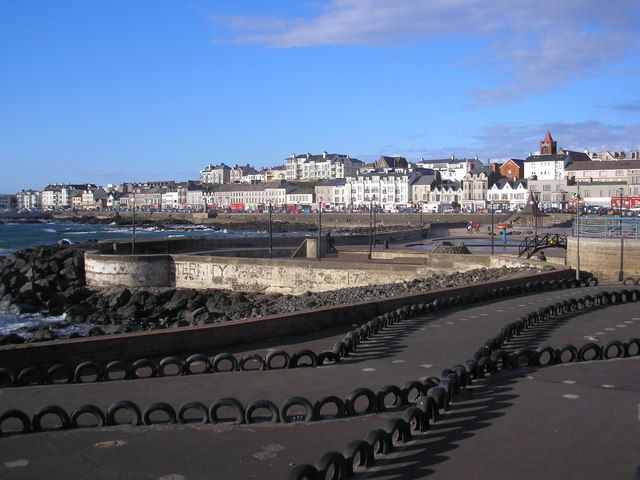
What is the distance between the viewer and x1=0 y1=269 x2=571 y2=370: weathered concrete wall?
11.2m

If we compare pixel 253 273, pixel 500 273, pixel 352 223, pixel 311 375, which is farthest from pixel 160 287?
pixel 352 223

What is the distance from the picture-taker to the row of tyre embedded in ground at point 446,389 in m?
6.54

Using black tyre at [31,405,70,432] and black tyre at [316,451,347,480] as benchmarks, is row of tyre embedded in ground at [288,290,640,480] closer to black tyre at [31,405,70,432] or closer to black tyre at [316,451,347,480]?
black tyre at [316,451,347,480]

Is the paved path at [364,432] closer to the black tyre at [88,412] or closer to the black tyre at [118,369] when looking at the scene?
the black tyre at [88,412]

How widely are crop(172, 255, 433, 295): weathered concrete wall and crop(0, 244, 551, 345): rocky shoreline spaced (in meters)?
0.73

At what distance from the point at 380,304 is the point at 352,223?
312ft

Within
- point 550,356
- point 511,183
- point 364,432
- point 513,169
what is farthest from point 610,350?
point 513,169

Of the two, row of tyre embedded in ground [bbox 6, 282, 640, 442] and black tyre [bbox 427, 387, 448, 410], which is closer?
row of tyre embedded in ground [bbox 6, 282, 640, 442]

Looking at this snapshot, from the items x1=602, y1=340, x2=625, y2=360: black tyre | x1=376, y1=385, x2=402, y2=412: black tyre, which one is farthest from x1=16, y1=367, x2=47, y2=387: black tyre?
x1=602, y1=340, x2=625, y2=360: black tyre

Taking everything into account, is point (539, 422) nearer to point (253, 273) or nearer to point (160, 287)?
point (253, 273)

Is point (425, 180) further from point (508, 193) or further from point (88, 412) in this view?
point (88, 412)

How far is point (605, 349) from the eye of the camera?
12.2m

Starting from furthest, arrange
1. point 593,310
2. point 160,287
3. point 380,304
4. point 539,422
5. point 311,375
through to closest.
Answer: point 160,287
point 593,310
point 380,304
point 311,375
point 539,422

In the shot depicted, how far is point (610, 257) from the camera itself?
27219mm
